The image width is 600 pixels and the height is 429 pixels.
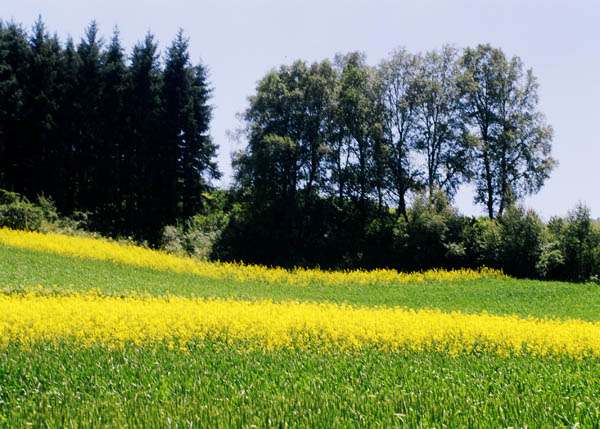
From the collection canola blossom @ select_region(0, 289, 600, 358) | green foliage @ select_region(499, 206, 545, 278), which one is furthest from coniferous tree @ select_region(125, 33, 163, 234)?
canola blossom @ select_region(0, 289, 600, 358)

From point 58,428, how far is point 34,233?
2611 centimetres

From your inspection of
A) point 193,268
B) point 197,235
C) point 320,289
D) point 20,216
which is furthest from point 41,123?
point 320,289

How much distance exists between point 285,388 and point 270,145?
29987mm

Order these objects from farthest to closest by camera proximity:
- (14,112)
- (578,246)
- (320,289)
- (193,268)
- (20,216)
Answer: (14,112)
(20,216)
(578,246)
(193,268)
(320,289)

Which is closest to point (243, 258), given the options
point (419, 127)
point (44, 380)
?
point (419, 127)

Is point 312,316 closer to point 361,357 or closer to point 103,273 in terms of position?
point 361,357

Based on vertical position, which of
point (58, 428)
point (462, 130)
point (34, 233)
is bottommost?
point (58, 428)

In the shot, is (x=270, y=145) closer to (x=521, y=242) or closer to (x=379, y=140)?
(x=379, y=140)

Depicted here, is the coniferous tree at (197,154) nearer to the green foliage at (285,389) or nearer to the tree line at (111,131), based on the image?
the tree line at (111,131)

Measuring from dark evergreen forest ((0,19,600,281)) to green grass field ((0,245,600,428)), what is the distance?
25.8m

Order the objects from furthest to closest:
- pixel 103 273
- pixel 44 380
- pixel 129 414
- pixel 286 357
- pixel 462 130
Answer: pixel 462 130 → pixel 103 273 → pixel 286 357 → pixel 44 380 → pixel 129 414

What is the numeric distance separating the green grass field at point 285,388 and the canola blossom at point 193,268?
17.2 meters

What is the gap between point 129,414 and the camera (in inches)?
244

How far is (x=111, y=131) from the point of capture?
3997 centimetres
